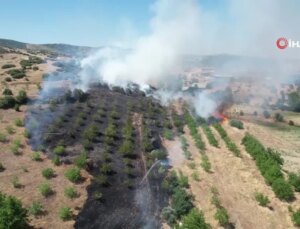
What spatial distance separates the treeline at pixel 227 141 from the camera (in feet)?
111

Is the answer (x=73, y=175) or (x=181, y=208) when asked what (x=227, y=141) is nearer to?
(x=181, y=208)

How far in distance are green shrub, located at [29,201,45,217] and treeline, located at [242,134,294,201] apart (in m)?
15.4

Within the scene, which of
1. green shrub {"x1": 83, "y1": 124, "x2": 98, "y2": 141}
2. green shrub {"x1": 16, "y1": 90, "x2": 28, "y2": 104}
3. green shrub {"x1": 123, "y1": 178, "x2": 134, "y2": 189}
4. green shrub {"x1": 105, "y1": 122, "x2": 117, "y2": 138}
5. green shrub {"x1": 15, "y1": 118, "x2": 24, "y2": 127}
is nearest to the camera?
green shrub {"x1": 123, "y1": 178, "x2": 134, "y2": 189}

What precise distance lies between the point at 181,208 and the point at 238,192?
5713 mm

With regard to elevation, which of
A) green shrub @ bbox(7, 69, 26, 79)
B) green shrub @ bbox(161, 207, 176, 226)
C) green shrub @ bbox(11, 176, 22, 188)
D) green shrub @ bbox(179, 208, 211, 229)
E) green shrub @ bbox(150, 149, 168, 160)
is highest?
green shrub @ bbox(7, 69, 26, 79)

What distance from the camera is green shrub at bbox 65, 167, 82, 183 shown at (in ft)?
80.2

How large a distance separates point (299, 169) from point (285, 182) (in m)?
6.01

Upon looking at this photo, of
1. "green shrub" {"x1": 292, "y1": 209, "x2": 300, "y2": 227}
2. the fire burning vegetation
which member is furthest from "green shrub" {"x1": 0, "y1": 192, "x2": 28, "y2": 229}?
"green shrub" {"x1": 292, "y1": 209, "x2": 300, "y2": 227}

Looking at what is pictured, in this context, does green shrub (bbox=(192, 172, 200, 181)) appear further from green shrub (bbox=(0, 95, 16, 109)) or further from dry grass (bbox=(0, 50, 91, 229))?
green shrub (bbox=(0, 95, 16, 109))

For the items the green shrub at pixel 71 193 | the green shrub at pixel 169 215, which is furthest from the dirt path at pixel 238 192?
the green shrub at pixel 71 193

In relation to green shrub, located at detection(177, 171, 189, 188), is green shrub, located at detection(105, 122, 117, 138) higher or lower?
higher

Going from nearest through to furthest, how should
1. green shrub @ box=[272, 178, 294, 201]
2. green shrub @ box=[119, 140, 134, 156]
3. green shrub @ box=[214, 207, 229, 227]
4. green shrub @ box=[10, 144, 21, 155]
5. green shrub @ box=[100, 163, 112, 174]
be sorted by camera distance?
green shrub @ box=[214, 207, 229, 227] < green shrub @ box=[272, 178, 294, 201] < green shrub @ box=[100, 163, 112, 174] < green shrub @ box=[10, 144, 21, 155] < green shrub @ box=[119, 140, 134, 156]

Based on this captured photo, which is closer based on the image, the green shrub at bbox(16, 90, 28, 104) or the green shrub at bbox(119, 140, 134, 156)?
the green shrub at bbox(119, 140, 134, 156)

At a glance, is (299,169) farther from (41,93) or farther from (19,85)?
(19,85)
